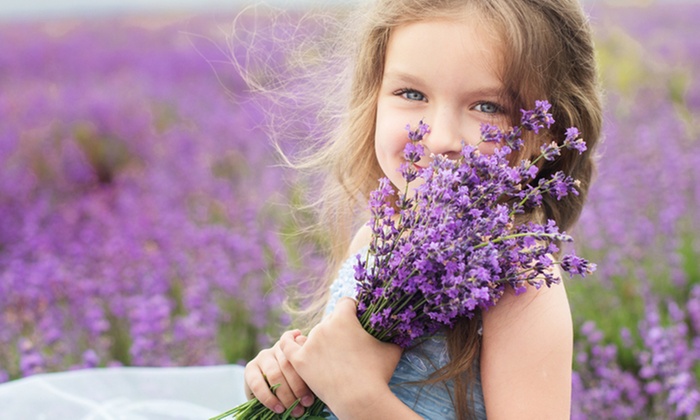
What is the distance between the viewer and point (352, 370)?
1487 mm

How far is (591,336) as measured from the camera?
9.66 feet

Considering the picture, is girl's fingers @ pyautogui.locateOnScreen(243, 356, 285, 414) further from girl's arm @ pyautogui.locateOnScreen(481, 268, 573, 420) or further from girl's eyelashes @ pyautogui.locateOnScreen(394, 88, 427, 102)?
girl's eyelashes @ pyautogui.locateOnScreen(394, 88, 427, 102)

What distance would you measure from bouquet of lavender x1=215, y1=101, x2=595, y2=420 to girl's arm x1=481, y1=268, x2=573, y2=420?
93 mm

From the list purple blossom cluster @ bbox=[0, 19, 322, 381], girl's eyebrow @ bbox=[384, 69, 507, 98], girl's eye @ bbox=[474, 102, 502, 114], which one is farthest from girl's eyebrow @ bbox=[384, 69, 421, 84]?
purple blossom cluster @ bbox=[0, 19, 322, 381]

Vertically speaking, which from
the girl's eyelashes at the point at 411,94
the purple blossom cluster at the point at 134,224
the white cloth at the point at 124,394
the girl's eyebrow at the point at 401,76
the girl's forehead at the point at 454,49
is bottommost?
the purple blossom cluster at the point at 134,224

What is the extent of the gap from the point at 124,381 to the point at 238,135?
4068 mm

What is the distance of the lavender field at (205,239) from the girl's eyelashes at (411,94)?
618mm

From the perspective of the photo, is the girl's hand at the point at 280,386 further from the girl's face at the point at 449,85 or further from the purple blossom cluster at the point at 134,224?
the purple blossom cluster at the point at 134,224

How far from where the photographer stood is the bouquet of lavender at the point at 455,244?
1.33 meters

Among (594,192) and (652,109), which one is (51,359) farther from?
(652,109)

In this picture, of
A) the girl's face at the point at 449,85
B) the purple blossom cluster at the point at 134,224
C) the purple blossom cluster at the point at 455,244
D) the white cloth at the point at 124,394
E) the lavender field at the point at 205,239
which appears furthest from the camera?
the purple blossom cluster at the point at 134,224

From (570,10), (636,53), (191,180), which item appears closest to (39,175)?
(191,180)

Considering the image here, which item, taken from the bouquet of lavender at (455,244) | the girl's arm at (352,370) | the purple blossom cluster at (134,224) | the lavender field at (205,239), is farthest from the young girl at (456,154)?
the purple blossom cluster at (134,224)

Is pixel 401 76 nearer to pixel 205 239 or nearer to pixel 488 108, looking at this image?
pixel 488 108
